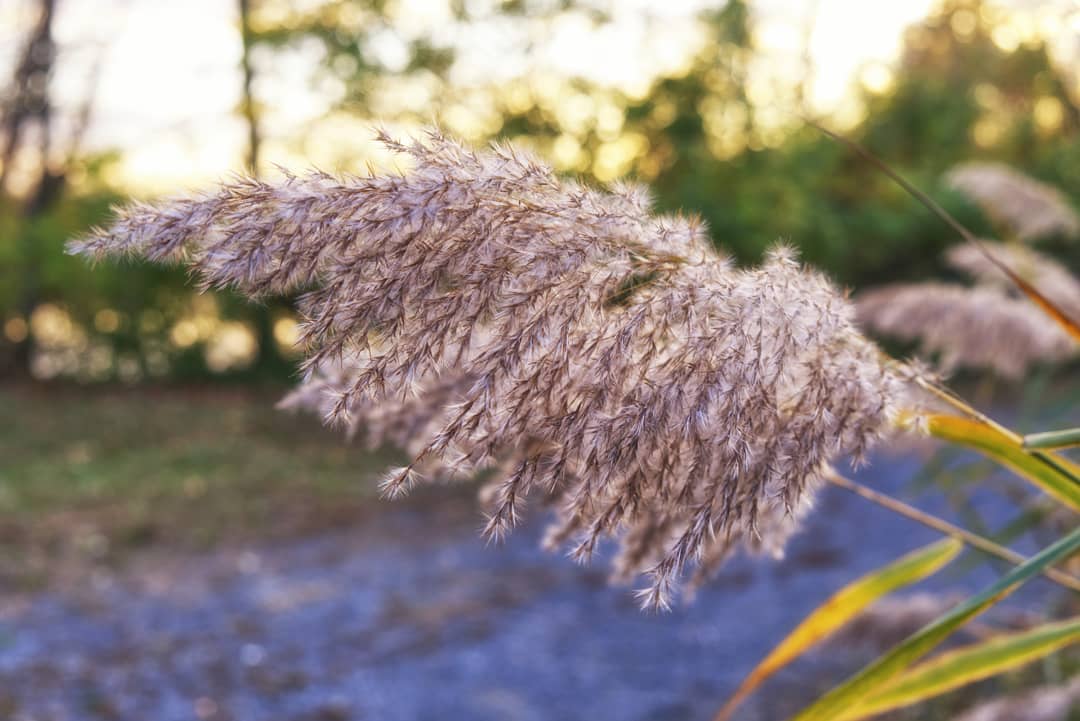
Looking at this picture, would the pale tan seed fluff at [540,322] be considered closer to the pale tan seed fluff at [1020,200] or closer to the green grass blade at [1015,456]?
the green grass blade at [1015,456]

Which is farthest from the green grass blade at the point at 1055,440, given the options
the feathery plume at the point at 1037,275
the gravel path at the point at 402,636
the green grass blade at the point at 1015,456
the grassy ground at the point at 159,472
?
the grassy ground at the point at 159,472

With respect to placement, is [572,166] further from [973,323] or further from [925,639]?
[925,639]

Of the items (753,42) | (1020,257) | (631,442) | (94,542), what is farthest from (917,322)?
(753,42)

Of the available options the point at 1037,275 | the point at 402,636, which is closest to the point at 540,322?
the point at 1037,275

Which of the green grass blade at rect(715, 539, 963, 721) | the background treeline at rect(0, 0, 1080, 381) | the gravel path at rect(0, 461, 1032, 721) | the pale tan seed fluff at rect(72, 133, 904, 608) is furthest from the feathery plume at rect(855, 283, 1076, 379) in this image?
the background treeline at rect(0, 0, 1080, 381)

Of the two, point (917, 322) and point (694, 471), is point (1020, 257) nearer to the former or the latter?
point (917, 322)

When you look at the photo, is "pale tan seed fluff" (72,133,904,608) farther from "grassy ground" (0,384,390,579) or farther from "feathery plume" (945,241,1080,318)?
"grassy ground" (0,384,390,579)
